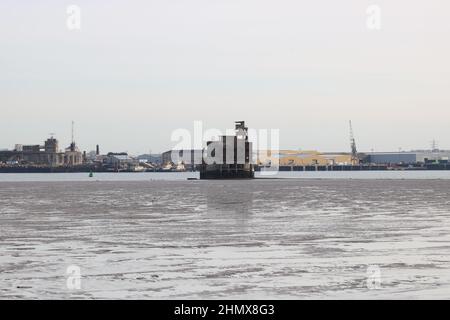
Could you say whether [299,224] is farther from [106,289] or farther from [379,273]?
[106,289]

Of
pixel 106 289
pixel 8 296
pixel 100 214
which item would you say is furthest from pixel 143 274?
pixel 100 214

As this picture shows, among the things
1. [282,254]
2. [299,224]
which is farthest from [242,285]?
[299,224]

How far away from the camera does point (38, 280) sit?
2495cm

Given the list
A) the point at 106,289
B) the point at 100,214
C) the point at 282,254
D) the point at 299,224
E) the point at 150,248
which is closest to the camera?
the point at 106,289

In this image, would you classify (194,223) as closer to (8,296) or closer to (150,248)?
(150,248)

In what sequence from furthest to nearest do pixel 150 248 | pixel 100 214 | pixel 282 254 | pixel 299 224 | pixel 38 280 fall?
pixel 100 214
pixel 299 224
pixel 150 248
pixel 282 254
pixel 38 280

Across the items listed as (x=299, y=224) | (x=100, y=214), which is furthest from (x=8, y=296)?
(x=100, y=214)

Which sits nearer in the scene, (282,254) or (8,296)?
(8,296)

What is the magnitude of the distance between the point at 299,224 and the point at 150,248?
52.7 feet
